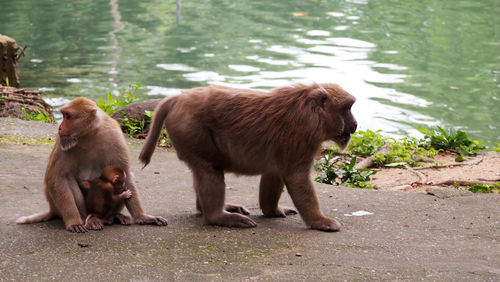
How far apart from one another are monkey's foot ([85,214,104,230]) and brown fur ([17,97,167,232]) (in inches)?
2.6

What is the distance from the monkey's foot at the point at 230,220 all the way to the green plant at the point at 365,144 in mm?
4920

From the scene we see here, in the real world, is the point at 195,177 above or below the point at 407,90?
above

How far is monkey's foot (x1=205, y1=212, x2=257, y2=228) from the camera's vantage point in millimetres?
5703

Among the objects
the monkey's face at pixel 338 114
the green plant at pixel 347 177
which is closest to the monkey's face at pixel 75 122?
the monkey's face at pixel 338 114

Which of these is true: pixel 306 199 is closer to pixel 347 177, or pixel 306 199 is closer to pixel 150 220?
pixel 150 220

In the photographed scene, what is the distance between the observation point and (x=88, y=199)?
18.1 feet

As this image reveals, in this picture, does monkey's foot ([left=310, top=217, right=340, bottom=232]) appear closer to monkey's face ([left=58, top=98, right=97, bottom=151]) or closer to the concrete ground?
the concrete ground

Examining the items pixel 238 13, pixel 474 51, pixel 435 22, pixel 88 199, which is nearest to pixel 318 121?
pixel 88 199

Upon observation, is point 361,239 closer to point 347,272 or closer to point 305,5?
point 347,272

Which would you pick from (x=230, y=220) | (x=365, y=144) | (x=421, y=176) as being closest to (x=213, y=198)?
(x=230, y=220)

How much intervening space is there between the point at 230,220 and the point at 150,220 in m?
0.72

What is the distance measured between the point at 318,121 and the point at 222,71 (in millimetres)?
12322

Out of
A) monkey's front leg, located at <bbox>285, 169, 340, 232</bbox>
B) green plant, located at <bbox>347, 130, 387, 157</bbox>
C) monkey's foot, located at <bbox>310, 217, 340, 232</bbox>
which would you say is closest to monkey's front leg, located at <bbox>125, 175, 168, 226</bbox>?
monkey's front leg, located at <bbox>285, 169, 340, 232</bbox>

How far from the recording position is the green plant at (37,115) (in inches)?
455
